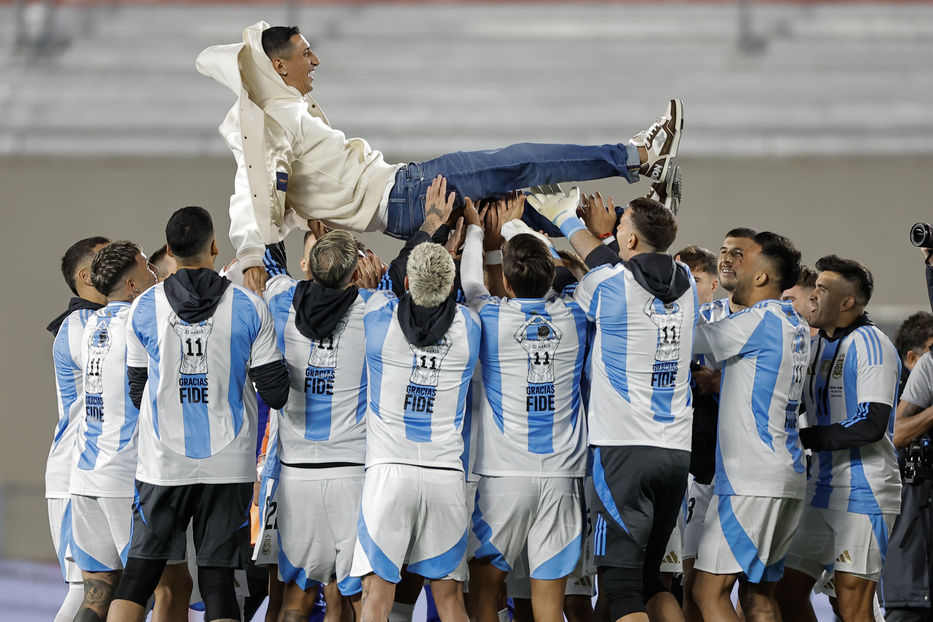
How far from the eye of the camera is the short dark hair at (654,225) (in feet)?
14.5

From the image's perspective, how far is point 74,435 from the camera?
17.0 ft

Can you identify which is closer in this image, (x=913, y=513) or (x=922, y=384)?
(x=922, y=384)

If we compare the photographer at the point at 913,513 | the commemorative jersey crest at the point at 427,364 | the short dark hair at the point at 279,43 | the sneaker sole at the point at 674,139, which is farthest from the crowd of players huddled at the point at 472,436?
the short dark hair at the point at 279,43

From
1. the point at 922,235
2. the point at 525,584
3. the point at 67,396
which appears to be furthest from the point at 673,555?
the point at 67,396

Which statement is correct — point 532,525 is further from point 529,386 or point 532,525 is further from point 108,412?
point 108,412

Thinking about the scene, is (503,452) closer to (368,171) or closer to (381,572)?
(381,572)

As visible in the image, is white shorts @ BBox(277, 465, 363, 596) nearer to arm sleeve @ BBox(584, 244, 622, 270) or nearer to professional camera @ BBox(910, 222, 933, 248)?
arm sleeve @ BBox(584, 244, 622, 270)

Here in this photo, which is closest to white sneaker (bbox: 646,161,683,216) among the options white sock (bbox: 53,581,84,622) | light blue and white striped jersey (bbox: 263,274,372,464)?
light blue and white striped jersey (bbox: 263,274,372,464)

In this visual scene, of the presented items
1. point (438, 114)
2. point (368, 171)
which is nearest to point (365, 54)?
point (438, 114)

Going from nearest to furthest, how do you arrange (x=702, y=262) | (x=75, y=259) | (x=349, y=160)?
(x=349, y=160), (x=75, y=259), (x=702, y=262)

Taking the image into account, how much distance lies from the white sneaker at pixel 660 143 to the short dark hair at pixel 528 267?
0.83 metres

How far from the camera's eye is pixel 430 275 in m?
4.24

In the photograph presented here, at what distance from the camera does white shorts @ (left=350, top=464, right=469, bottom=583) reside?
4195 mm

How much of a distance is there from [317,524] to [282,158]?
162 cm
